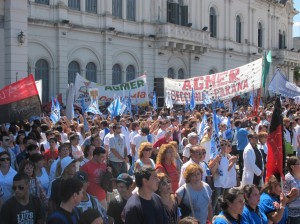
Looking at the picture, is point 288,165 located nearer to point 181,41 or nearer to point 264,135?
point 264,135

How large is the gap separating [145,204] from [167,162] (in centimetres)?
227

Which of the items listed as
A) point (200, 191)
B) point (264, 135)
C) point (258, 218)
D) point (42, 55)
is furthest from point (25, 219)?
point (42, 55)

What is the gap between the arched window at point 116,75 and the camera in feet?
92.5

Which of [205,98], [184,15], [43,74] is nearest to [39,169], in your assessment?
[205,98]

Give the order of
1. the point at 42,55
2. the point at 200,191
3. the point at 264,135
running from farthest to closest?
the point at 42,55
the point at 264,135
the point at 200,191

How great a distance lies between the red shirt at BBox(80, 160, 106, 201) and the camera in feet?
21.7

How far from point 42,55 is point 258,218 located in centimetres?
2002

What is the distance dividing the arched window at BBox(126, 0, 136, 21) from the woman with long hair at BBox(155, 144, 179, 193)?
22855 mm

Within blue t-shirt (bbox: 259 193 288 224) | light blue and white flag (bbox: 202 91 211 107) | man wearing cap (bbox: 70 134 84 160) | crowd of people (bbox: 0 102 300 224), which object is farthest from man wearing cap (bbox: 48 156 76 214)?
light blue and white flag (bbox: 202 91 211 107)

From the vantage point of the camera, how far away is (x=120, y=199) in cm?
565

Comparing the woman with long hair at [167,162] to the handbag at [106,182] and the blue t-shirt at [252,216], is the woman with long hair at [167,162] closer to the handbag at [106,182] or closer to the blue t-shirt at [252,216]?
the handbag at [106,182]

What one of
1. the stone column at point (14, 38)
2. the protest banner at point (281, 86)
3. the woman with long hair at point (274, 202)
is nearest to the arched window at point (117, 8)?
the stone column at point (14, 38)

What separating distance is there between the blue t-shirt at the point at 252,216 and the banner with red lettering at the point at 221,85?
36.9 feet

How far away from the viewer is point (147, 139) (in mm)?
11414
